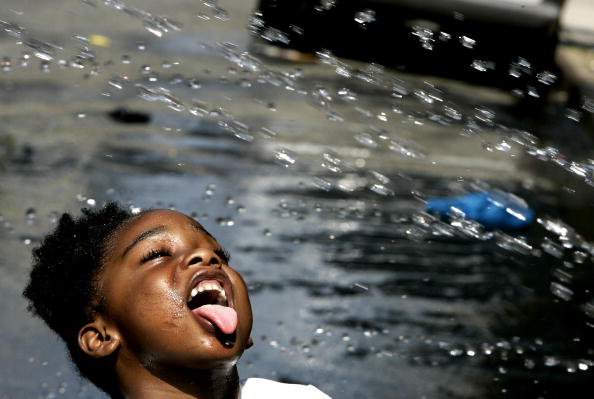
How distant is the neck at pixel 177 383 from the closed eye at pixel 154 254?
0.27 m

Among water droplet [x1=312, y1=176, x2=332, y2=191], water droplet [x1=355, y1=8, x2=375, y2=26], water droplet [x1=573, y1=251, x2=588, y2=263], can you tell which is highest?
water droplet [x1=355, y1=8, x2=375, y2=26]

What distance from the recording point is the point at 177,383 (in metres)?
2.40

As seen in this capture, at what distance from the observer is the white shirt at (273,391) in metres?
2.66

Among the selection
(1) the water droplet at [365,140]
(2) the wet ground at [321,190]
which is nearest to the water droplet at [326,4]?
(2) the wet ground at [321,190]

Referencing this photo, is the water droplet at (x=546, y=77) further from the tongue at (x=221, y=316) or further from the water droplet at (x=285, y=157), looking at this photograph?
the tongue at (x=221, y=316)

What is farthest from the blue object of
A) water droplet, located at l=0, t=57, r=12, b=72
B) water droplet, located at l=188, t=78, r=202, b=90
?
water droplet, located at l=0, t=57, r=12, b=72

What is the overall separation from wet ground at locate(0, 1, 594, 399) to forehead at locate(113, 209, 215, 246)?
2.97 ft

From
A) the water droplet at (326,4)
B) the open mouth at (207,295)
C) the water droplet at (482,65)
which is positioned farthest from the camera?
the water droplet at (482,65)

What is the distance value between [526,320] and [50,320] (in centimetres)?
208

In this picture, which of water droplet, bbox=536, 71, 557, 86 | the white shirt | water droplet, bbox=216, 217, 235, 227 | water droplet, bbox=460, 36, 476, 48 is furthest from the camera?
water droplet, bbox=536, 71, 557, 86

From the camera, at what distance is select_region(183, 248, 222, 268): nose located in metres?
2.46

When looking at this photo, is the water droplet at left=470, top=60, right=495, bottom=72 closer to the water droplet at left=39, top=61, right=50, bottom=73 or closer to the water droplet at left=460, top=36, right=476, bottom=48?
the water droplet at left=460, top=36, right=476, bottom=48

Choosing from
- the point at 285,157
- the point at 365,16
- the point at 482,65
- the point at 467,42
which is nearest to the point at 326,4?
the point at 365,16

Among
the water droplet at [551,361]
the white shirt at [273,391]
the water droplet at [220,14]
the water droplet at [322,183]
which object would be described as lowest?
the water droplet at [220,14]
